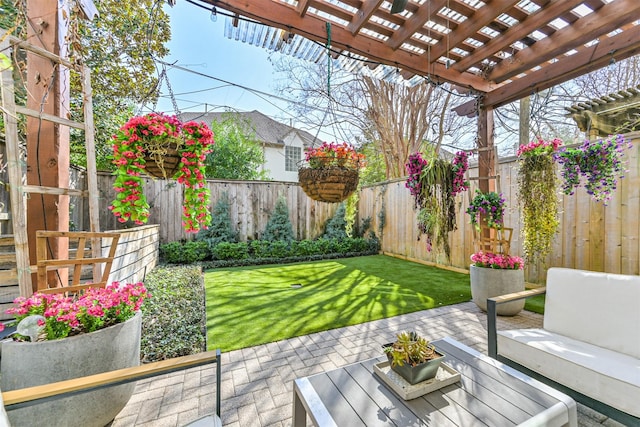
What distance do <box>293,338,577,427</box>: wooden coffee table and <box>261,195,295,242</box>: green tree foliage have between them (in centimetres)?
578

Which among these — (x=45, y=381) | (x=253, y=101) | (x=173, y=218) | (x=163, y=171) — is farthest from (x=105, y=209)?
(x=45, y=381)

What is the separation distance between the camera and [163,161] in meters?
2.02

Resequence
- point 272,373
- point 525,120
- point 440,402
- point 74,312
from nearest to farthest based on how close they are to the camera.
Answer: point 440,402
point 74,312
point 272,373
point 525,120

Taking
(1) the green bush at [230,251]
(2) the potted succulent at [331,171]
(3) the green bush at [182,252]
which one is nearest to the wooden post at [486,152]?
(2) the potted succulent at [331,171]

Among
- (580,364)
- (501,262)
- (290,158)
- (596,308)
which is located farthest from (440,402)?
(290,158)

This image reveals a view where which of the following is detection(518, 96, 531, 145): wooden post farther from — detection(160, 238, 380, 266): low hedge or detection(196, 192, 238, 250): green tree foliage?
detection(196, 192, 238, 250): green tree foliage

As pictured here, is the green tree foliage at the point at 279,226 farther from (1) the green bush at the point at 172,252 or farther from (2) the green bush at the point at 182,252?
(1) the green bush at the point at 172,252

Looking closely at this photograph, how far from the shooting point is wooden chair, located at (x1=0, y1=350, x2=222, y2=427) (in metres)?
0.97

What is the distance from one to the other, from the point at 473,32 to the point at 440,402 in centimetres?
316

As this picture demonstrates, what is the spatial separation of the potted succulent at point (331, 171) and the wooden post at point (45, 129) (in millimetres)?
2021

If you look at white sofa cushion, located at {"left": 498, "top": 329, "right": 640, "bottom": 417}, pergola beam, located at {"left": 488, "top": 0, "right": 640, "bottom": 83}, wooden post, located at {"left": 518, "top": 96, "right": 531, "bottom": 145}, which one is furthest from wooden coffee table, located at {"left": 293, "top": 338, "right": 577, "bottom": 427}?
wooden post, located at {"left": 518, "top": 96, "right": 531, "bottom": 145}

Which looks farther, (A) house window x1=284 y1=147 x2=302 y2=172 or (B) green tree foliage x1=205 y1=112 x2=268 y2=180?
(A) house window x1=284 y1=147 x2=302 y2=172

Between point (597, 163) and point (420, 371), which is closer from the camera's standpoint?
point (420, 371)

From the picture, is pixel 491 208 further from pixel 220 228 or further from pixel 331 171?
pixel 220 228
